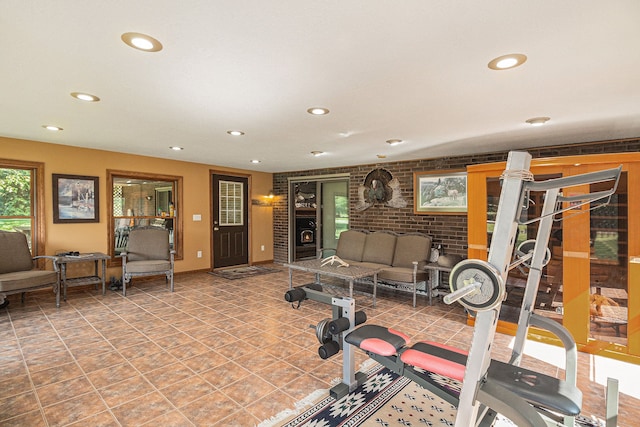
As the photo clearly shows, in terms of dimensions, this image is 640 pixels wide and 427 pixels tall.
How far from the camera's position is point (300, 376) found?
8.34ft

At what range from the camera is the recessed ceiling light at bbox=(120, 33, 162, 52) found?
68.6 inches

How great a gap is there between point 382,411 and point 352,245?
3.67 m

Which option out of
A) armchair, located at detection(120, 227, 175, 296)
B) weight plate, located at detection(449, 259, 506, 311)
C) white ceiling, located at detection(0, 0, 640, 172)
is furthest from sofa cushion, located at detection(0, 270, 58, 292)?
weight plate, located at detection(449, 259, 506, 311)

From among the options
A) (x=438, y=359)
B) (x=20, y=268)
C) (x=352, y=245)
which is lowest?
(x=438, y=359)

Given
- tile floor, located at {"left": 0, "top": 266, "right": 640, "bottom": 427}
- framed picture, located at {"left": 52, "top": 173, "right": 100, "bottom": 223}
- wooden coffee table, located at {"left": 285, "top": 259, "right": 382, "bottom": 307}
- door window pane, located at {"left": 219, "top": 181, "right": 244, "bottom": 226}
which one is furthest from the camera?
door window pane, located at {"left": 219, "top": 181, "right": 244, "bottom": 226}

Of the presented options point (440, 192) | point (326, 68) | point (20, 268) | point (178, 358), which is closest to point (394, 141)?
point (440, 192)

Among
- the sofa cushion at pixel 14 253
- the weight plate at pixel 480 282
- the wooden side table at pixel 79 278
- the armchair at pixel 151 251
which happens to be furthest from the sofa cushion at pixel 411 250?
the sofa cushion at pixel 14 253

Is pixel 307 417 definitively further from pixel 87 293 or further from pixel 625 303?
pixel 87 293

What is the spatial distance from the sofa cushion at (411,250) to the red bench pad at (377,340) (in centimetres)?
279

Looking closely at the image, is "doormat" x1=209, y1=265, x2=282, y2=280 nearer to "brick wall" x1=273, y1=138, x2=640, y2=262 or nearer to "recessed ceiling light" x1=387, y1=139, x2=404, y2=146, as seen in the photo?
"brick wall" x1=273, y1=138, x2=640, y2=262

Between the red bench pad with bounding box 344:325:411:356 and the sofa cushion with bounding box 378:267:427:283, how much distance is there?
2.36 metres

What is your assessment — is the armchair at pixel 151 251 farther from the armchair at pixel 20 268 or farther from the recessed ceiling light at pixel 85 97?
the recessed ceiling light at pixel 85 97

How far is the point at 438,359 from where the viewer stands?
180 centimetres

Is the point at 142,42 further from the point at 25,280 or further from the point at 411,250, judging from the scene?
the point at 411,250
